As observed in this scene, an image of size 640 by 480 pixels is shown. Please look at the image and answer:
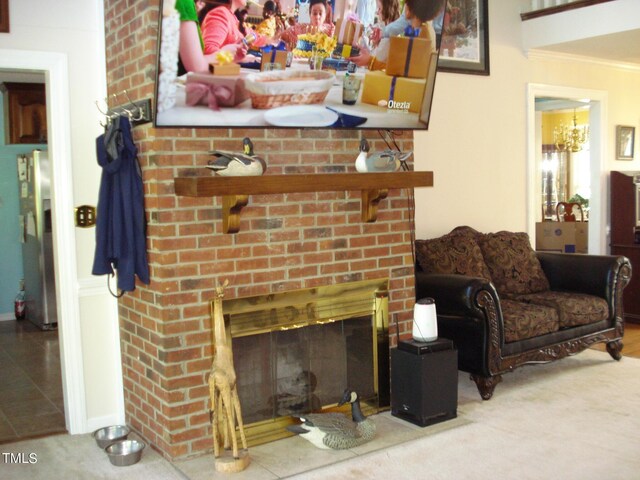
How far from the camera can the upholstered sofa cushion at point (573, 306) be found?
4.45 meters

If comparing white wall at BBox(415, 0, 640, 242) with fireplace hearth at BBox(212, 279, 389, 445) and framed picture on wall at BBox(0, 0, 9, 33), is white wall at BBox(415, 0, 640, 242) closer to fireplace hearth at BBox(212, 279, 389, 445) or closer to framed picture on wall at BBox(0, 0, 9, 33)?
fireplace hearth at BBox(212, 279, 389, 445)

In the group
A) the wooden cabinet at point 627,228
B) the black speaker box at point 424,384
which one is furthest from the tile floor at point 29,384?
the wooden cabinet at point 627,228

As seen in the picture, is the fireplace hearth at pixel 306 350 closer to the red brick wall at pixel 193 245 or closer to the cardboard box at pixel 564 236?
the red brick wall at pixel 193 245

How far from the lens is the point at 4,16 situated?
131 inches

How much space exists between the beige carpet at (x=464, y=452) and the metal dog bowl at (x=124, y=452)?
4cm

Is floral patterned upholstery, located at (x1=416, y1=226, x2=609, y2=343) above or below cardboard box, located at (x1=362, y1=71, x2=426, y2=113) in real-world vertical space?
below

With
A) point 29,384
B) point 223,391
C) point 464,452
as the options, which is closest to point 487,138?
point 464,452

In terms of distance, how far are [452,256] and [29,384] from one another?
2.84m

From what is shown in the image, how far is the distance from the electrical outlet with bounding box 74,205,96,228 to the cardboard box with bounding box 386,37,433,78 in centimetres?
168

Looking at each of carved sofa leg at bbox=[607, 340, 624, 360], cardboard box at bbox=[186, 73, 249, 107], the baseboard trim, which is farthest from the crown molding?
the baseboard trim

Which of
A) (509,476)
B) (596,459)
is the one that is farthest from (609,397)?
(509,476)

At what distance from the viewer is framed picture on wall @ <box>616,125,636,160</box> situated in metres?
6.39

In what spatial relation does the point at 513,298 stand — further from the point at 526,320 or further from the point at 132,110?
the point at 132,110

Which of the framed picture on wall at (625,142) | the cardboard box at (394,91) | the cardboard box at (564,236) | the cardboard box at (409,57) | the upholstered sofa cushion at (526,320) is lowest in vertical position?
the upholstered sofa cushion at (526,320)
